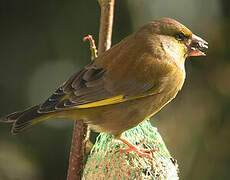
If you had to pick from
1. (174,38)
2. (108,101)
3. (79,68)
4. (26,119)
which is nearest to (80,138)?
(108,101)

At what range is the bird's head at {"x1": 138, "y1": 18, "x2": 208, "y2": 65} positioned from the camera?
16.1ft

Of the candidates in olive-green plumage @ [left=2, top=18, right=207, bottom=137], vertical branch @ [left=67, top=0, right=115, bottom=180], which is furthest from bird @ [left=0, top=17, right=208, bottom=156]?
vertical branch @ [left=67, top=0, right=115, bottom=180]

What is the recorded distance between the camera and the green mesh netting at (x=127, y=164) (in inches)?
170

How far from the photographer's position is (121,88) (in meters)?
4.58

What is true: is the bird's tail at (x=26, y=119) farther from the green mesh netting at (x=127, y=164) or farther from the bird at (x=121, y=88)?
the green mesh netting at (x=127, y=164)

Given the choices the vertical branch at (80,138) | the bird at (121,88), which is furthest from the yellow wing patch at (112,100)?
the vertical branch at (80,138)

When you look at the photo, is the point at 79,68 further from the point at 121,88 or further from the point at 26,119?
the point at 26,119

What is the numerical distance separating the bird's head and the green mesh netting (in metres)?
0.76

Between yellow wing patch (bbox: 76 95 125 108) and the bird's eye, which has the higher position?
the bird's eye

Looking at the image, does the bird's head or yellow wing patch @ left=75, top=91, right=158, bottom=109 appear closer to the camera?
yellow wing patch @ left=75, top=91, right=158, bottom=109

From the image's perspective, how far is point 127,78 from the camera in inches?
181

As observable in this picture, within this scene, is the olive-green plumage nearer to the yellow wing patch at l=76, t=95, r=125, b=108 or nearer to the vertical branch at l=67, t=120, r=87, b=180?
the yellow wing patch at l=76, t=95, r=125, b=108

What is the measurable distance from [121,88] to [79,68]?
168 centimetres

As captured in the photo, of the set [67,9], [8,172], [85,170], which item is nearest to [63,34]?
[67,9]
